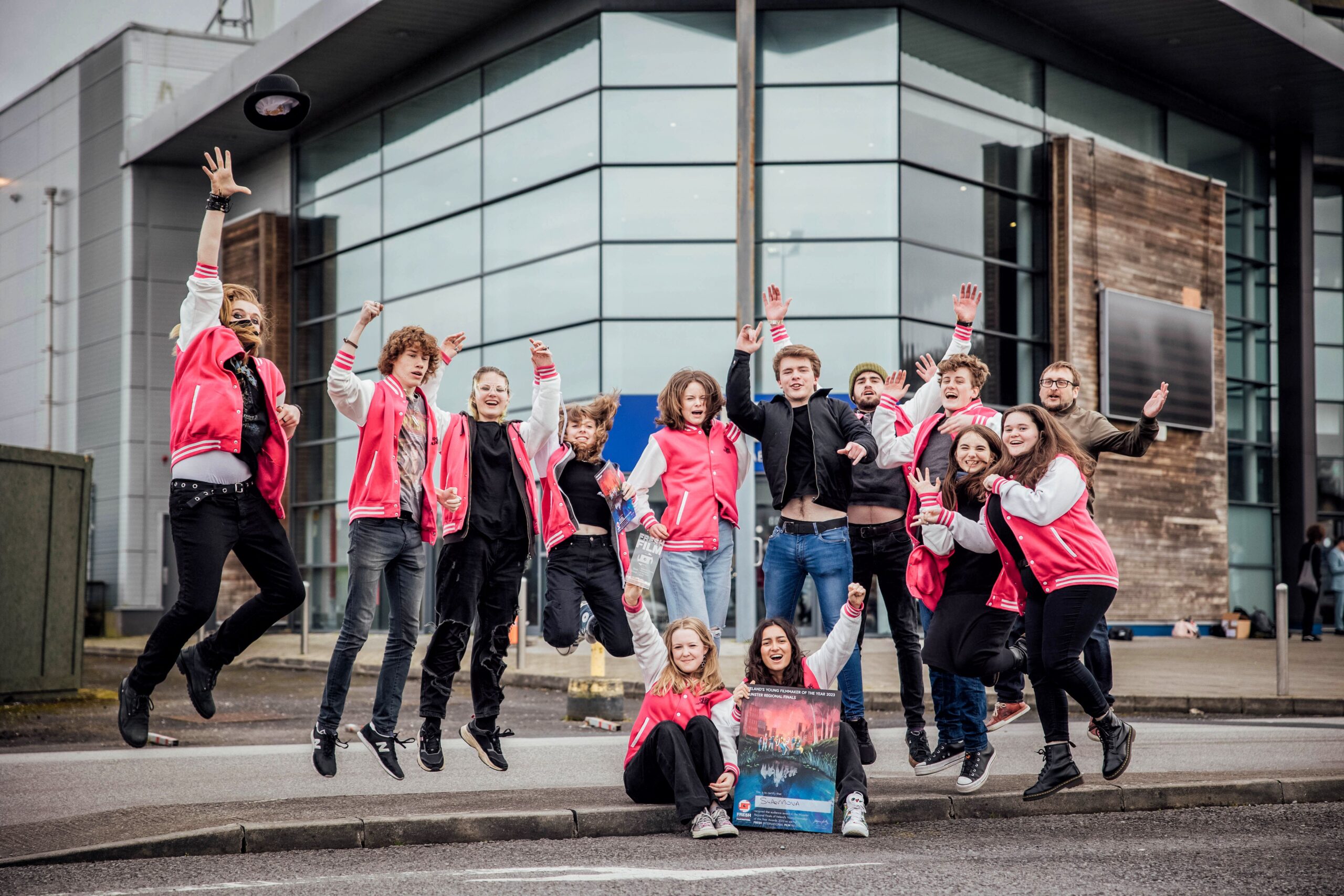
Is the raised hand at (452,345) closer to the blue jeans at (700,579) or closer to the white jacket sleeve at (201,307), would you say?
the white jacket sleeve at (201,307)

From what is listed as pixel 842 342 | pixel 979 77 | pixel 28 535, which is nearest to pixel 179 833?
pixel 28 535

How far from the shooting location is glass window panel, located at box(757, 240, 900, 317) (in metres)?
21.6

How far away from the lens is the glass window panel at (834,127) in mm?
21766

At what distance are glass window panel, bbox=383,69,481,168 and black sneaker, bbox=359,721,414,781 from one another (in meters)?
19.2

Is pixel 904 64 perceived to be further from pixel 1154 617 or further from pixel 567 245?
pixel 1154 617

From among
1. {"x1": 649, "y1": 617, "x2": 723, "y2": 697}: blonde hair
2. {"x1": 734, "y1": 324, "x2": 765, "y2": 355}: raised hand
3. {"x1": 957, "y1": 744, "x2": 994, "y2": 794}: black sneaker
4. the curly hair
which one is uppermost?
{"x1": 734, "y1": 324, "x2": 765, "y2": 355}: raised hand

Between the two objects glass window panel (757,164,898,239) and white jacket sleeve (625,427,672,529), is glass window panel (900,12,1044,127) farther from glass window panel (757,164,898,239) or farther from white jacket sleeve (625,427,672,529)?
white jacket sleeve (625,427,672,529)

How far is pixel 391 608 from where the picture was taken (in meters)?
6.37

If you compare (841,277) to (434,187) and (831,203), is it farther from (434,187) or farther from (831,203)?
(434,187)

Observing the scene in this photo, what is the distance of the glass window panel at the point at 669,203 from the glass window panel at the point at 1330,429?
1628 cm

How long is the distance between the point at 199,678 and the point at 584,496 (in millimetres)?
2324

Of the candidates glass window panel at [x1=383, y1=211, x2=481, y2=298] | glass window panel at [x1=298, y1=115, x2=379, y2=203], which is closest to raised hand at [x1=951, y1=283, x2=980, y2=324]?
glass window panel at [x1=383, y1=211, x2=481, y2=298]

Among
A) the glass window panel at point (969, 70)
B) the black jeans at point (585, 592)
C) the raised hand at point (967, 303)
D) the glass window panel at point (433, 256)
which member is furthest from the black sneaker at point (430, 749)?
the glass window panel at point (433, 256)

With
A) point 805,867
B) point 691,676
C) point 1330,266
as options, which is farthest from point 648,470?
point 1330,266
